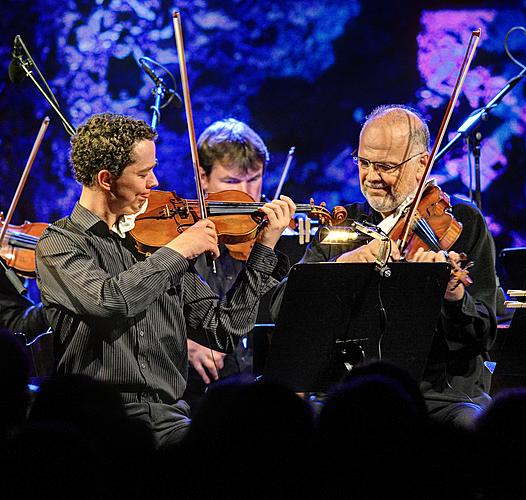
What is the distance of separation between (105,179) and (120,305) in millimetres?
515

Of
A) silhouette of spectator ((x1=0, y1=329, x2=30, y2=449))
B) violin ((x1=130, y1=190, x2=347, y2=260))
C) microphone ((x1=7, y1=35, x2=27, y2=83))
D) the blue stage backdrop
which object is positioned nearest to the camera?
silhouette of spectator ((x1=0, y1=329, x2=30, y2=449))

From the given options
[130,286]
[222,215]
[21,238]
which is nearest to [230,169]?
[222,215]

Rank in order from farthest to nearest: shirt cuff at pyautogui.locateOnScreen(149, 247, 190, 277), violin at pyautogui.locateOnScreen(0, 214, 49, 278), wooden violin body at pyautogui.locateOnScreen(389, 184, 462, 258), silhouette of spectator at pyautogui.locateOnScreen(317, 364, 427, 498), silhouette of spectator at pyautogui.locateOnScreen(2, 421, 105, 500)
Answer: violin at pyautogui.locateOnScreen(0, 214, 49, 278)
wooden violin body at pyautogui.locateOnScreen(389, 184, 462, 258)
shirt cuff at pyautogui.locateOnScreen(149, 247, 190, 277)
silhouette of spectator at pyautogui.locateOnScreen(317, 364, 427, 498)
silhouette of spectator at pyautogui.locateOnScreen(2, 421, 105, 500)

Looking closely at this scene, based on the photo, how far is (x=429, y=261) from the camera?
2.78 metres

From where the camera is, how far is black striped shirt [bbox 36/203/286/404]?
2.67 meters

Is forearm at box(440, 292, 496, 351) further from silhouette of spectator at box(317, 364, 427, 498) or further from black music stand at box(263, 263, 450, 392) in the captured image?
silhouette of spectator at box(317, 364, 427, 498)

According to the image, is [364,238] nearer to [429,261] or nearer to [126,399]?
[429,261]

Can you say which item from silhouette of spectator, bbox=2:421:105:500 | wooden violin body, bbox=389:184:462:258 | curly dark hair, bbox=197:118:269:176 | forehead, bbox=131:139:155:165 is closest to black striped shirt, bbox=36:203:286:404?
forehead, bbox=131:139:155:165

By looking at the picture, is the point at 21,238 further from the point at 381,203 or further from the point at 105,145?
the point at 381,203

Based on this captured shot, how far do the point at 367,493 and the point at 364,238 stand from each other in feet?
5.87

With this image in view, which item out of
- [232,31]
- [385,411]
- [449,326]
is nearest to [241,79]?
[232,31]

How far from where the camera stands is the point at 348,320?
106 inches

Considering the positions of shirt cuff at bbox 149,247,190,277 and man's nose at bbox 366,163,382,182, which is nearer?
shirt cuff at bbox 149,247,190,277

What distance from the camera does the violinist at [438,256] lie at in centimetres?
293
